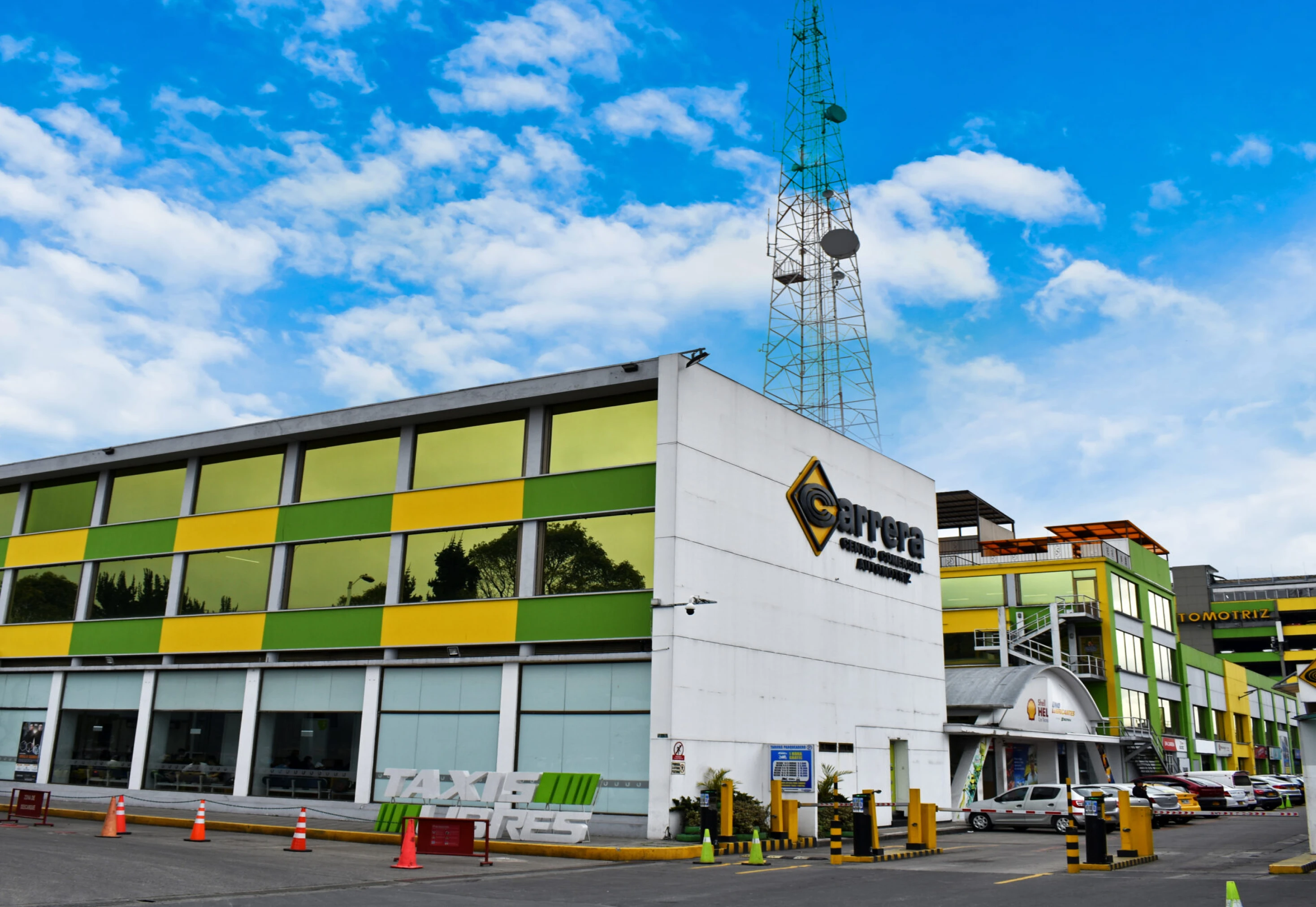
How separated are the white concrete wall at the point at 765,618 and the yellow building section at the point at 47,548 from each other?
22.5 meters

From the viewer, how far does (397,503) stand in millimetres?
31297

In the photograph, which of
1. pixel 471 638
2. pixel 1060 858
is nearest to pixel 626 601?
pixel 471 638

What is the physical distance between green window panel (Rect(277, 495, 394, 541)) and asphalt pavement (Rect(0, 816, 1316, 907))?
30.3 ft

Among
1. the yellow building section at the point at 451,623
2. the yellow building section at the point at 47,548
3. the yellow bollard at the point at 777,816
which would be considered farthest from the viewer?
the yellow building section at the point at 47,548

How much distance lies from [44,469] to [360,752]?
17676 mm

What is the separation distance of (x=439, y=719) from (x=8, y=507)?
2246 cm

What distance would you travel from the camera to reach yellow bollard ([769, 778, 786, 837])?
25.4 meters

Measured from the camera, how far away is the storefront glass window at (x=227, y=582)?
33.4 m

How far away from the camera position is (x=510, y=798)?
24.9 m

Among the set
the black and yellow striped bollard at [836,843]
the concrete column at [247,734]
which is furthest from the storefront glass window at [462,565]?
the black and yellow striped bollard at [836,843]

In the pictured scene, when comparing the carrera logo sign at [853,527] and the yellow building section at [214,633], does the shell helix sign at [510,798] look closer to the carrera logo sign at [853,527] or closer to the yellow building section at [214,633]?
the yellow building section at [214,633]

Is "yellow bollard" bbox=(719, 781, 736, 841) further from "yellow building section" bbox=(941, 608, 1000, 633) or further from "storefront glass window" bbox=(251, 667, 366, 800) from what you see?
"yellow building section" bbox=(941, 608, 1000, 633)

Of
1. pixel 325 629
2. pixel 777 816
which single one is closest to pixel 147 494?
pixel 325 629

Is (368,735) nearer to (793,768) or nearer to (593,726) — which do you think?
(593,726)
